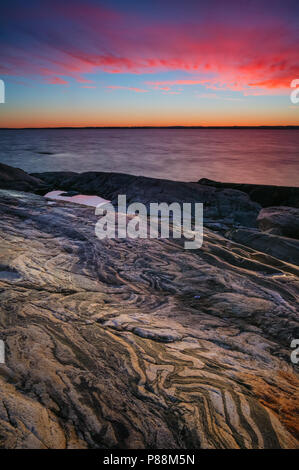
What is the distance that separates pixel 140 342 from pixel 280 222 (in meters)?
7.44

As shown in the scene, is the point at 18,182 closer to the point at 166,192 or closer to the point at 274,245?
the point at 166,192

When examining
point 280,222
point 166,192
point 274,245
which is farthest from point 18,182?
point 274,245

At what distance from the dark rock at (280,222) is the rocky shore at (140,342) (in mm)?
3351

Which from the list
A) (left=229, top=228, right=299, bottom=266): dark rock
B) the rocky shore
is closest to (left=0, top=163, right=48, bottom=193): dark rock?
the rocky shore

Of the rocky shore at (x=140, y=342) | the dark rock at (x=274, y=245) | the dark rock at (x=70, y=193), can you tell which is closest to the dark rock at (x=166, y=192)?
the dark rock at (x=70, y=193)

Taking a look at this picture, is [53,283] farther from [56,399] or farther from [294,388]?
[294,388]

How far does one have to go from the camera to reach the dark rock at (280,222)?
799 cm

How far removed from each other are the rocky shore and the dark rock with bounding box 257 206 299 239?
3.35 metres

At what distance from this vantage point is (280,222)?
8359 mm

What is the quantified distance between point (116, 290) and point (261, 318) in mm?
1879

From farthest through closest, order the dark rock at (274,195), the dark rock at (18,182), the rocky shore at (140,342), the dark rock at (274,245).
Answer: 1. the dark rock at (18,182)
2. the dark rock at (274,195)
3. the dark rock at (274,245)
4. the rocky shore at (140,342)

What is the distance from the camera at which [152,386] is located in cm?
204

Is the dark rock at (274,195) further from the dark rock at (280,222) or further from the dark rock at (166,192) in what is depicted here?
the dark rock at (280,222)

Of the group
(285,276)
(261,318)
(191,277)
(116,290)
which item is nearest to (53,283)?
(116,290)
